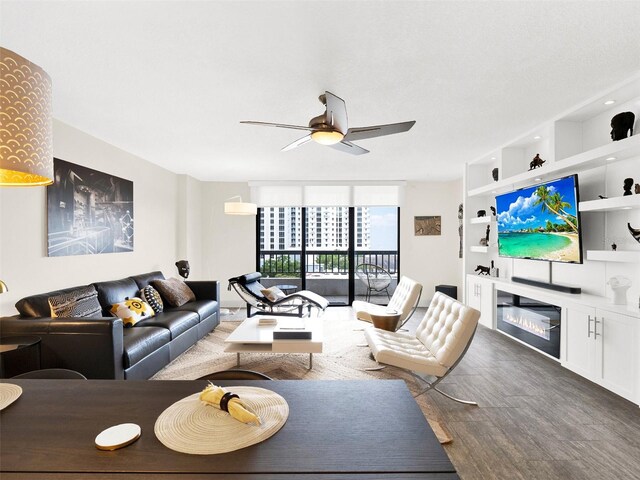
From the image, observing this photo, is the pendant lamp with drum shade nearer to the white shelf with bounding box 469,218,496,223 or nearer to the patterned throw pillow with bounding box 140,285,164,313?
the patterned throw pillow with bounding box 140,285,164,313

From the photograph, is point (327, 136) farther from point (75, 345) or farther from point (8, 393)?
point (75, 345)

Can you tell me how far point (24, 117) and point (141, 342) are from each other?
2.51m

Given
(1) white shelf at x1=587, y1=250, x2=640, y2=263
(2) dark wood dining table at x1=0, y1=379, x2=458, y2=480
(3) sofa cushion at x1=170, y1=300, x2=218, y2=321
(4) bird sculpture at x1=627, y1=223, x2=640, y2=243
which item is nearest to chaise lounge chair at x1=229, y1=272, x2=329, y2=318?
(3) sofa cushion at x1=170, y1=300, x2=218, y2=321

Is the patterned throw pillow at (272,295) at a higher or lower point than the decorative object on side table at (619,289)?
lower

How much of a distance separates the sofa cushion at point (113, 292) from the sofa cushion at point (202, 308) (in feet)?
1.80

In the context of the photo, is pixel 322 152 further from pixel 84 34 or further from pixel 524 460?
pixel 524 460

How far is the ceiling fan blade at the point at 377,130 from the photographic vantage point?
260 centimetres

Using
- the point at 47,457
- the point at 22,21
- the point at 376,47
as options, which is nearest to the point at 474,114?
the point at 376,47

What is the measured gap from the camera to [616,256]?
9.23ft

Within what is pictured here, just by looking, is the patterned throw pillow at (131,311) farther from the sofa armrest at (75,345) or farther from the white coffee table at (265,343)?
the white coffee table at (265,343)

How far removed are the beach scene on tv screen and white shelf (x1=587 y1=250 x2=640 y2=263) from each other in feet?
0.86

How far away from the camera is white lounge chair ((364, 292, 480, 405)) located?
2.49 metres

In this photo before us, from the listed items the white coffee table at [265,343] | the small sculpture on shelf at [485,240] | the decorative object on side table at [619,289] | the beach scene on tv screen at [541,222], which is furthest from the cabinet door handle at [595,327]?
the white coffee table at [265,343]

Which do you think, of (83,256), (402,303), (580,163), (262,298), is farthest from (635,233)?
(83,256)
